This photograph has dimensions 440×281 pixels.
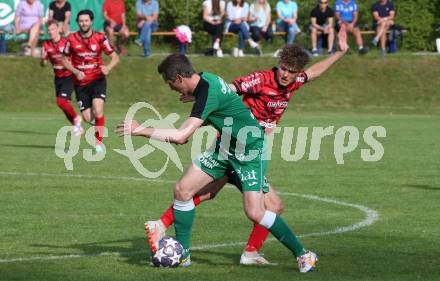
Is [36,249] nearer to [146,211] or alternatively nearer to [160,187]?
[146,211]

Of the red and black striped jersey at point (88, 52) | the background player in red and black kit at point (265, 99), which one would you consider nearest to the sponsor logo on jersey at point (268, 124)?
the background player in red and black kit at point (265, 99)

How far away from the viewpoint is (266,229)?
936 cm

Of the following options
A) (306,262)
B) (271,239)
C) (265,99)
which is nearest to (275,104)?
(265,99)

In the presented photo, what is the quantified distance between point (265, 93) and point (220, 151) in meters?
1.30

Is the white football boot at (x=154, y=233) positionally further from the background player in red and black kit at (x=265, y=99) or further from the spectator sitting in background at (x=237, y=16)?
the spectator sitting in background at (x=237, y=16)

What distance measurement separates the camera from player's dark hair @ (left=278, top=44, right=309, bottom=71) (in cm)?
980

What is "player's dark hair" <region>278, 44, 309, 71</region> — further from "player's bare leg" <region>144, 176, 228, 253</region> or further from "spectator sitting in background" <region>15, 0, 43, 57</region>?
"spectator sitting in background" <region>15, 0, 43, 57</region>

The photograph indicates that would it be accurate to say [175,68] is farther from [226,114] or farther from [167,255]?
[167,255]

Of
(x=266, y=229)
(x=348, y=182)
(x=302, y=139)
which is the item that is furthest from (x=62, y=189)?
(x=302, y=139)

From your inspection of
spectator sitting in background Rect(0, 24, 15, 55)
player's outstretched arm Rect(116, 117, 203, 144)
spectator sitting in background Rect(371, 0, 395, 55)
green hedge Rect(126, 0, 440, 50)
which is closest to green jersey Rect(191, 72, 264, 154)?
player's outstretched arm Rect(116, 117, 203, 144)

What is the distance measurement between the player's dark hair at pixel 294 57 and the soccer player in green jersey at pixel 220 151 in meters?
0.78

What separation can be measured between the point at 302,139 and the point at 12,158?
713cm

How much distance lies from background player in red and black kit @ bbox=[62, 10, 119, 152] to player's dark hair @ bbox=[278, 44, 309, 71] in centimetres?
1045

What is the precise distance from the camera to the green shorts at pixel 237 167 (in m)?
9.23
